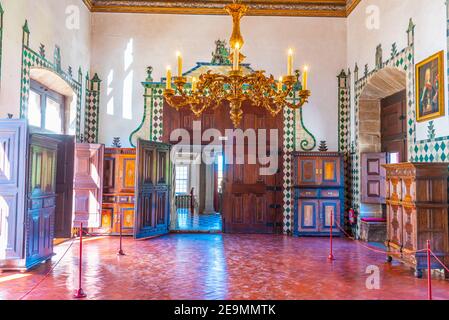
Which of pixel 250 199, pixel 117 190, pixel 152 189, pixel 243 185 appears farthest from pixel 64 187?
pixel 250 199

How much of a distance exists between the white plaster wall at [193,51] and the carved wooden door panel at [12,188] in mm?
4449

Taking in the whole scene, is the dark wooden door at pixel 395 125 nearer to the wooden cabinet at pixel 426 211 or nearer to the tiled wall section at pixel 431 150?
the tiled wall section at pixel 431 150

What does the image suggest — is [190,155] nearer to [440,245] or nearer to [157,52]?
[157,52]

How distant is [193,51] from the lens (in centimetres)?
1016

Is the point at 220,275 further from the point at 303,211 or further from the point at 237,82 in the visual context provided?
the point at 303,211

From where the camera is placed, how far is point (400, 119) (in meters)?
8.41

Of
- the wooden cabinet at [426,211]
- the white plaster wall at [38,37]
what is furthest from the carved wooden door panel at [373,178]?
the white plaster wall at [38,37]

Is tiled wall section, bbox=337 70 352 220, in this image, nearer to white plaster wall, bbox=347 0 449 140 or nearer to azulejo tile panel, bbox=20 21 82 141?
white plaster wall, bbox=347 0 449 140

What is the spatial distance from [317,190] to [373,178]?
1356mm

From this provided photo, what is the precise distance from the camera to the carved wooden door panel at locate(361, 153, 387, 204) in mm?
8938

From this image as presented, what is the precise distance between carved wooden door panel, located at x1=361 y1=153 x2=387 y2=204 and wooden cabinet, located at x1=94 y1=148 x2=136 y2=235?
18.1ft

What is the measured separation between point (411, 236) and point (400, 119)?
338cm

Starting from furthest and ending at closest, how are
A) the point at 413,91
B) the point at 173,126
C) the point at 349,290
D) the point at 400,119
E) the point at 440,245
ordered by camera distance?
the point at 173,126
the point at 400,119
the point at 413,91
the point at 440,245
the point at 349,290
